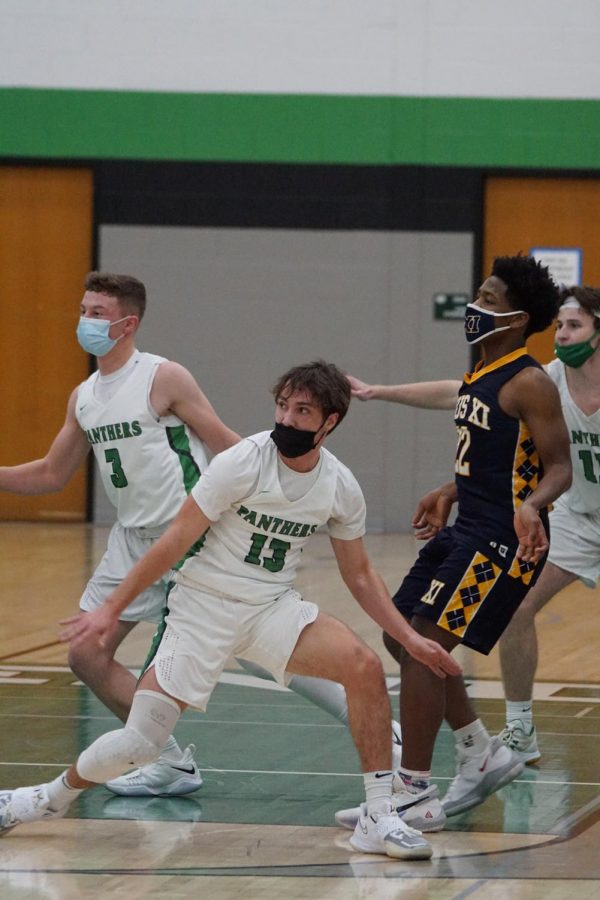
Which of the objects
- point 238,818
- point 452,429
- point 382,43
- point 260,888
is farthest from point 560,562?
point 382,43

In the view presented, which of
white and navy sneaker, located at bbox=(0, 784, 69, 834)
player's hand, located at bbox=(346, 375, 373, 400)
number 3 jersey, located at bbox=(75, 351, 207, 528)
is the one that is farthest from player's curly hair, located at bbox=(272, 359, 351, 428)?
white and navy sneaker, located at bbox=(0, 784, 69, 834)

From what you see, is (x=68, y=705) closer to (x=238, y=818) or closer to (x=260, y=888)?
(x=238, y=818)

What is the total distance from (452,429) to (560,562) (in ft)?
23.7

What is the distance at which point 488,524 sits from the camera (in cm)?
514

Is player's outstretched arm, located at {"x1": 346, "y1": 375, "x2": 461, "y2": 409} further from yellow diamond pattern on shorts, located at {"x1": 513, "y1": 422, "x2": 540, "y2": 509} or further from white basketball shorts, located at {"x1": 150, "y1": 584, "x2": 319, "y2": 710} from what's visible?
white basketball shorts, located at {"x1": 150, "y1": 584, "x2": 319, "y2": 710}

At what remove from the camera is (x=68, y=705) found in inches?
277

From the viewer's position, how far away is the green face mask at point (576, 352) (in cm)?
609

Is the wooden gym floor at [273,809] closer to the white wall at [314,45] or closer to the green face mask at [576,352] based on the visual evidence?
the green face mask at [576,352]

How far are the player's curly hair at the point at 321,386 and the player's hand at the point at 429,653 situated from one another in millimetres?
696

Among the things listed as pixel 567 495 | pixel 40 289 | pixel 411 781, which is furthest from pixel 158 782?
pixel 40 289

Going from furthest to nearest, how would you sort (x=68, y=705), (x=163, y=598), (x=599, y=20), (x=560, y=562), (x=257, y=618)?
(x=599, y=20), (x=68, y=705), (x=560, y=562), (x=163, y=598), (x=257, y=618)

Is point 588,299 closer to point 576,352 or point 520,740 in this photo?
point 576,352

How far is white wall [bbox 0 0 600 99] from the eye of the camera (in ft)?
44.2

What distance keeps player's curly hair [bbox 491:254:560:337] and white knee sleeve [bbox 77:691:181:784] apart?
1.73 m
